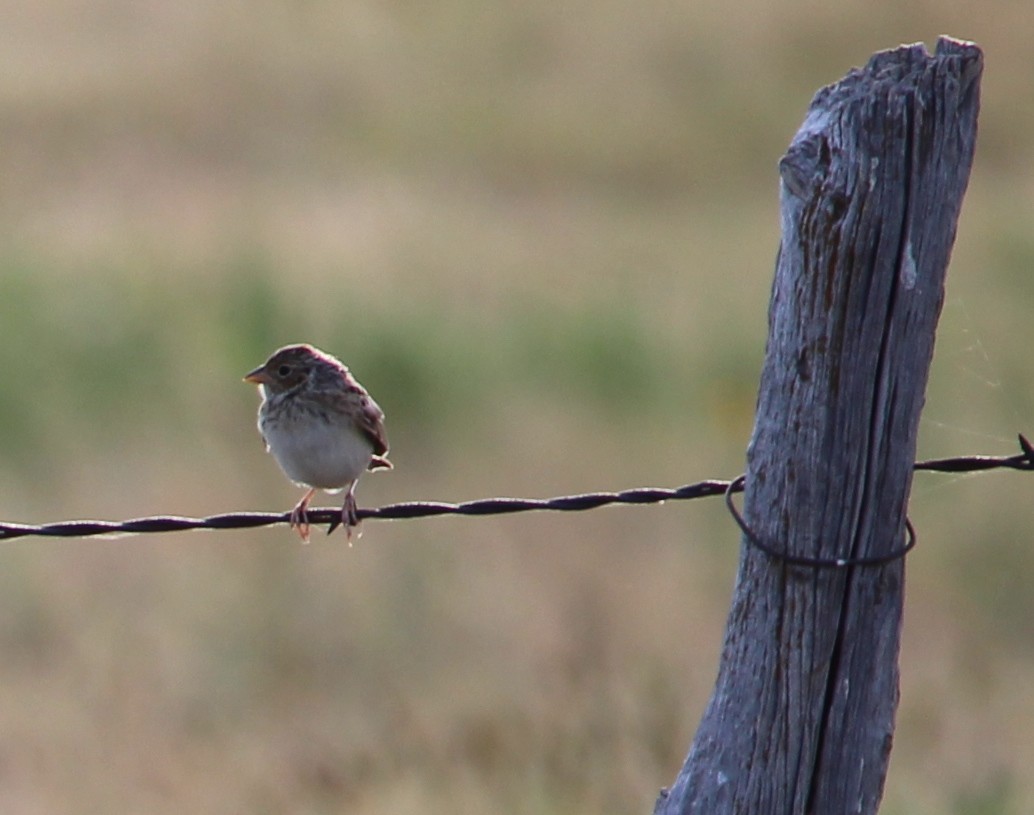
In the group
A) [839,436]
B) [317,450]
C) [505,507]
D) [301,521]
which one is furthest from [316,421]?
[839,436]

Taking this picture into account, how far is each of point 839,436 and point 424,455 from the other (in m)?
9.41

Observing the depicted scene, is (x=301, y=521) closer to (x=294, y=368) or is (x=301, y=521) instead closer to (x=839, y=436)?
(x=294, y=368)

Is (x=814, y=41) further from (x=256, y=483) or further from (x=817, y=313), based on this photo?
(x=817, y=313)

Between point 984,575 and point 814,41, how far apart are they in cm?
1700

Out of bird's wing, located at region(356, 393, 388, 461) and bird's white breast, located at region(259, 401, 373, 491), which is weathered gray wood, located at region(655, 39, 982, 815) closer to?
bird's white breast, located at region(259, 401, 373, 491)

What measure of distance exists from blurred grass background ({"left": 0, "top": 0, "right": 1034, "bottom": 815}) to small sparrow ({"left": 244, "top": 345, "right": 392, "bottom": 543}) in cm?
177

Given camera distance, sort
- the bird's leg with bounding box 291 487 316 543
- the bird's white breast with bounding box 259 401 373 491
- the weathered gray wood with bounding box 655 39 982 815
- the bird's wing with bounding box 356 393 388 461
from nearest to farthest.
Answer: the weathered gray wood with bounding box 655 39 982 815
the bird's leg with bounding box 291 487 316 543
the bird's white breast with bounding box 259 401 373 491
the bird's wing with bounding box 356 393 388 461

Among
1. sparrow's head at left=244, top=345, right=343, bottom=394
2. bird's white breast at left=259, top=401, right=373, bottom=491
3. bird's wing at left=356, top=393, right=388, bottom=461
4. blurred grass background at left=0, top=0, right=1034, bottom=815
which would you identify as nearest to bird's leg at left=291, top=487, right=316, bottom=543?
bird's white breast at left=259, top=401, right=373, bottom=491

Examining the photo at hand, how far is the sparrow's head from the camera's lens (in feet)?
21.7

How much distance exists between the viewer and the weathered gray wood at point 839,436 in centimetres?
306

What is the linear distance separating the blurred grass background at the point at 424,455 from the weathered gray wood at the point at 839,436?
3628 millimetres

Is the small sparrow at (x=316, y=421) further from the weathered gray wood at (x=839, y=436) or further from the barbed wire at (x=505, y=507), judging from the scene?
the weathered gray wood at (x=839, y=436)

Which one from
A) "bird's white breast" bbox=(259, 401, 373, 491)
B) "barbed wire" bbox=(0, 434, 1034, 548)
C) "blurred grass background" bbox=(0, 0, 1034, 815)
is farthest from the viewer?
"blurred grass background" bbox=(0, 0, 1034, 815)

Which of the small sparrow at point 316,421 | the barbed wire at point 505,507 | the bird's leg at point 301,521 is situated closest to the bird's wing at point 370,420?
the small sparrow at point 316,421
